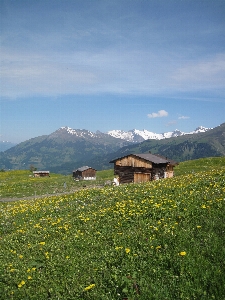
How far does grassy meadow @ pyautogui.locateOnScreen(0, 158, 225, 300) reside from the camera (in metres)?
7.09

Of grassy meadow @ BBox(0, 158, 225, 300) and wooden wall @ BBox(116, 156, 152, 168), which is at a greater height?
wooden wall @ BBox(116, 156, 152, 168)

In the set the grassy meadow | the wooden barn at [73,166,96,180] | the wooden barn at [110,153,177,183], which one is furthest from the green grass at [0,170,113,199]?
the grassy meadow

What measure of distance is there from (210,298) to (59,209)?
44.8 ft

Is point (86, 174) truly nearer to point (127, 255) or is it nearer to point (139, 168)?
point (139, 168)

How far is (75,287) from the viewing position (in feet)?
25.5

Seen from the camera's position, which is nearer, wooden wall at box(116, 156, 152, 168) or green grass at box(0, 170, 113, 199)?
wooden wall at box(116, 156, 152, 168)

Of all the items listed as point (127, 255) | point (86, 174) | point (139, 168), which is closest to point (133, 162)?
point (139, 168)

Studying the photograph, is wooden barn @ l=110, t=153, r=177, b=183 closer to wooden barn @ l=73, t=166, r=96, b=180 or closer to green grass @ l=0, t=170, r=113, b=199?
green grass @ l=0, t=170, r=113, b=199

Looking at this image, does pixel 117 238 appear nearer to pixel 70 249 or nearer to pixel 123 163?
pixel 70 249

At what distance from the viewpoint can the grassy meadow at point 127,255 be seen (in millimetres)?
7090

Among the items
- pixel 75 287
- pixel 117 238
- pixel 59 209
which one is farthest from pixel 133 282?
pixel 59 209

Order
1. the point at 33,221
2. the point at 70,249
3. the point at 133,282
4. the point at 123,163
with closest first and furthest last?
1. the point at 133,282
2. the point at 70,249
3. the point at 33,221
4. the point at 123,163

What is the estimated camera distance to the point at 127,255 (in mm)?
8859

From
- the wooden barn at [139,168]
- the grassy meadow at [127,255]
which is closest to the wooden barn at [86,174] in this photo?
the wooden barn at [139,168]
